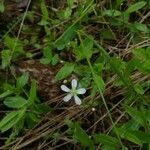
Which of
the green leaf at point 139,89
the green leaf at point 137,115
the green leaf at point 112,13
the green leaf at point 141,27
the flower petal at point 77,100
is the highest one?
the green leaf at point 112,13

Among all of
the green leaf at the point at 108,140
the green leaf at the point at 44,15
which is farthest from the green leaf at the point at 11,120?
the green leaf at the point at 44,15

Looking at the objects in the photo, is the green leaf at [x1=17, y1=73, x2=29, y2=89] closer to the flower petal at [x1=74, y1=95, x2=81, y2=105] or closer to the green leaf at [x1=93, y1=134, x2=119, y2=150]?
the flower petal at [x1=74, y1=95, x2=81, y2=105]

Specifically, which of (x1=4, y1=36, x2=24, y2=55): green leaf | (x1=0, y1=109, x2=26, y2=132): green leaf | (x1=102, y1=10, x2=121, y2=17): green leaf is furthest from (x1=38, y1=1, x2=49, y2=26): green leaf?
(x1=0, y1=109, x2=26, y2=132): green leaf

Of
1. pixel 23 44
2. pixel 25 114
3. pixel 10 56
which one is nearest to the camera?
pixel 25 114

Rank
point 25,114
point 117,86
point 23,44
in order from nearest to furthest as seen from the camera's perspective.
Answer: point 25,114
point 117,86
point 23,44

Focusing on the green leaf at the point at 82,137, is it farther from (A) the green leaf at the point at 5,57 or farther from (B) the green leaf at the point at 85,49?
(A) the green leaf at the point at 5,57

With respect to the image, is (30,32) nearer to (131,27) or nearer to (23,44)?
(23,44)

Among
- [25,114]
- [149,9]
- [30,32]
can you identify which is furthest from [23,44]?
[149,9]
